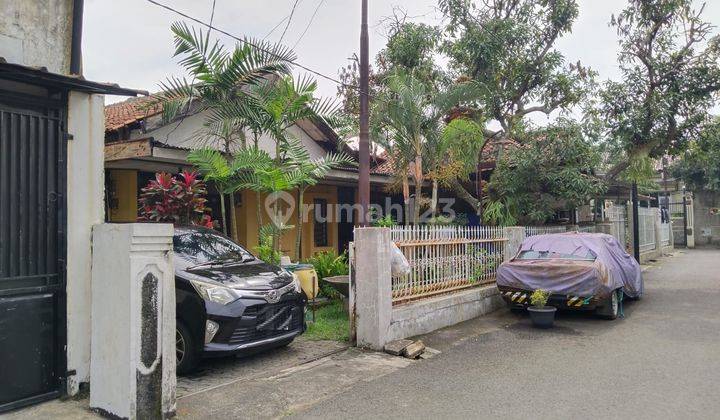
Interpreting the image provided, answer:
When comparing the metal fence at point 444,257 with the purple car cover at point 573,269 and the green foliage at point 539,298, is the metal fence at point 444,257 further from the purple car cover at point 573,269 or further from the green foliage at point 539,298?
the green foliage at point 539,298

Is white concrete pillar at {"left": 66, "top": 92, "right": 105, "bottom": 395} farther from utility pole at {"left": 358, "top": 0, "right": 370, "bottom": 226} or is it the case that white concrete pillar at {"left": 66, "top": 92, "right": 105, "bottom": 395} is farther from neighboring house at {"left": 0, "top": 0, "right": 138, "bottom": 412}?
utility pole at {"left": 358, "top": 0, "right": 370, "bottom": 226}

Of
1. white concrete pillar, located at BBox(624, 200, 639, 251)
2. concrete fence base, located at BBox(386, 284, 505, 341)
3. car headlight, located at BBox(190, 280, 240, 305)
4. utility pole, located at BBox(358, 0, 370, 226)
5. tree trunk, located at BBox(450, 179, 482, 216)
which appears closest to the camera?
car headlight, located at BBox(190, 280, 240, 305)

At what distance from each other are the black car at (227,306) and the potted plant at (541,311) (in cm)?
392

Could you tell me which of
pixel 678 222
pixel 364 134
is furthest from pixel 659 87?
pixel 678 222

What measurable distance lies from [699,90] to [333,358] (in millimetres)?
11021

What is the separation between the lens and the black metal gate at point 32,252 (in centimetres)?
411

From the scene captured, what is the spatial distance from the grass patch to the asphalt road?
1551mm

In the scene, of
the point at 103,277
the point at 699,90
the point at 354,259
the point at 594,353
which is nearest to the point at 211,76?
the point at 354,259

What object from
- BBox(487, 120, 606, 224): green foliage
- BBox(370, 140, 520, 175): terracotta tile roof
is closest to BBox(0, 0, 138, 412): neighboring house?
BBox(370, 140, 520, 175): terracotta tile roof

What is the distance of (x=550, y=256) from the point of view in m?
9.04

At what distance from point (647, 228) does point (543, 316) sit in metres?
16.2

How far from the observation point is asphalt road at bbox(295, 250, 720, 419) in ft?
15.0

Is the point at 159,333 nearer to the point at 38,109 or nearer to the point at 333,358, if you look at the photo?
the point at 38,109

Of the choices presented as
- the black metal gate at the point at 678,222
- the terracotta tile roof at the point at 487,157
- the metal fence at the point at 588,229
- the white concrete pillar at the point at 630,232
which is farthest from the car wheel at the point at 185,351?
the black metal gate at the point at 678,222
